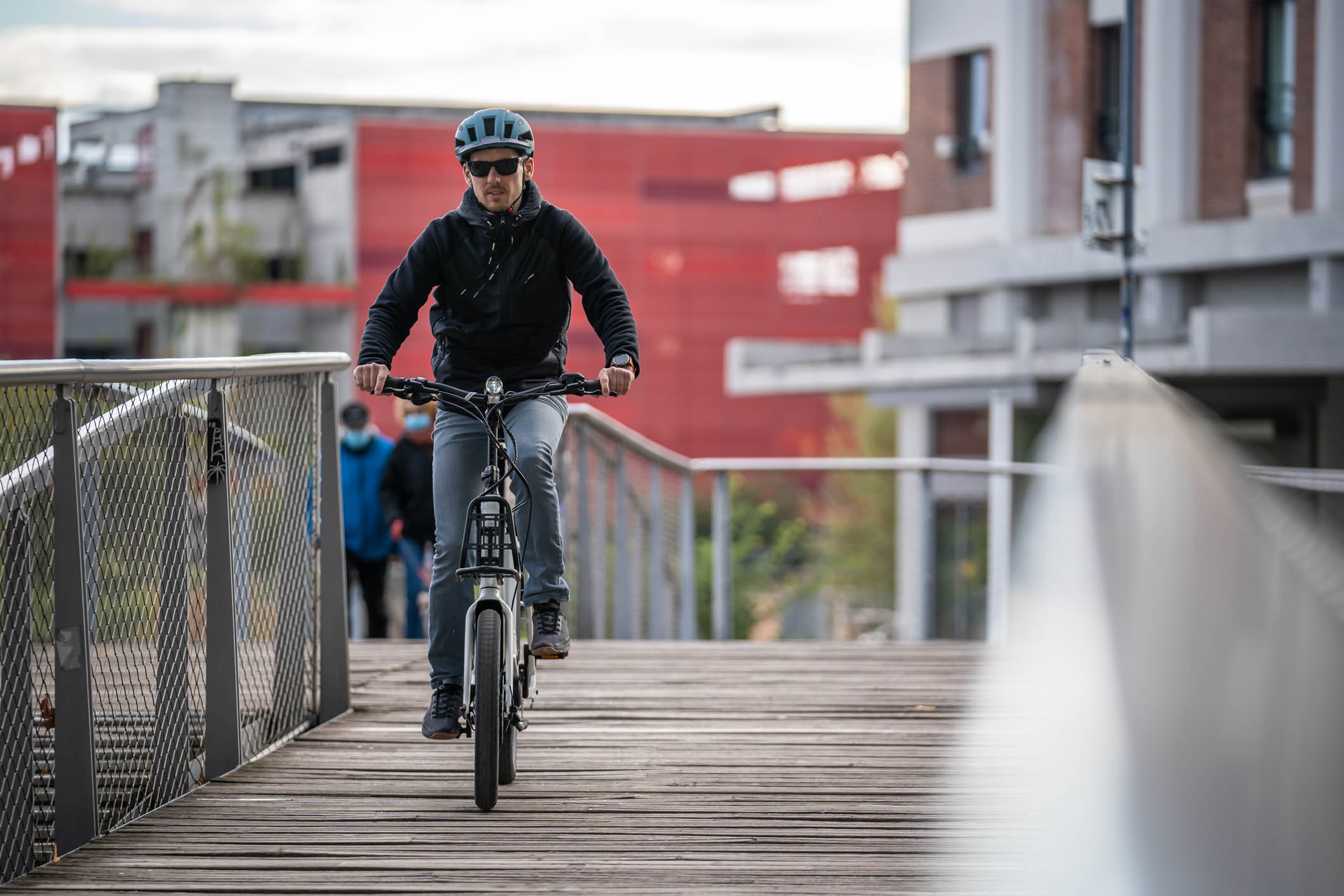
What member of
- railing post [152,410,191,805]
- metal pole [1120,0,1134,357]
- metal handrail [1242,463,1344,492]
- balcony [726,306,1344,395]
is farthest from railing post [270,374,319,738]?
balcony [726,306,1344,395]

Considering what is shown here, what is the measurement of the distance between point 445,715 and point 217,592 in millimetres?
812

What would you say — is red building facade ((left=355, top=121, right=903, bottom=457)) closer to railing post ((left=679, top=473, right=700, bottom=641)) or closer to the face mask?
railing post ((left=679, top=473, right=700, bottom=641))

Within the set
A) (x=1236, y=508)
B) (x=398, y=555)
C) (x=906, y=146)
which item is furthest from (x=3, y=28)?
(x=1236, y=508)

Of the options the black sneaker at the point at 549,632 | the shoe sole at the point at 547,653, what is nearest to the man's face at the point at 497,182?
the black sneaker at the point at 549,632

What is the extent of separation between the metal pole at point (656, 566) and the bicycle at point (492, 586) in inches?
243

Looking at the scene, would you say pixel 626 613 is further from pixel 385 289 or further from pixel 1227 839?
pixel 1227 839

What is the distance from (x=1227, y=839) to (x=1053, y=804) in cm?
76

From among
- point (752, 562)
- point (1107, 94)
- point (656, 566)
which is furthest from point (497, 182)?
point (1107, 94)

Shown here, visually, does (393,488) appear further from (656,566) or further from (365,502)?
(656,566)

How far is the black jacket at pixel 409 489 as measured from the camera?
10.4 meters

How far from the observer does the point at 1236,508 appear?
2062 mm

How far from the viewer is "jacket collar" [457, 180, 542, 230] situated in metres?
5.17

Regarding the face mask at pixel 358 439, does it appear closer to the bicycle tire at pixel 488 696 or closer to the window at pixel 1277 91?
the bicycle tire at pixel 488 696

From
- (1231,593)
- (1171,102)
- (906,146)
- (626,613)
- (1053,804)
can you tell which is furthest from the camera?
(906,146)
